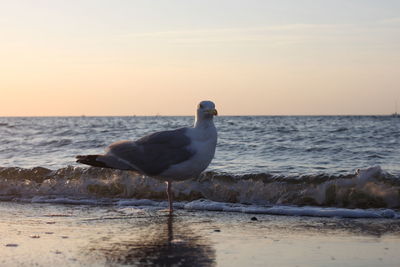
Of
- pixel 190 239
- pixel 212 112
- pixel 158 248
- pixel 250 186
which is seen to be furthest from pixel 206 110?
pixel 250 186

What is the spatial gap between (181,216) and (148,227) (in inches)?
38.6

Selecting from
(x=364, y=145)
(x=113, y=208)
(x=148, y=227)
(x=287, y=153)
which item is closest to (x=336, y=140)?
(x=364, y=145)

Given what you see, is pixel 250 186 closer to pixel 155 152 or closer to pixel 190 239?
pixel 155 152

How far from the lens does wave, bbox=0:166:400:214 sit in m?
9.46

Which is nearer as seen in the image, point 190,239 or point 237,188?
point 190,239

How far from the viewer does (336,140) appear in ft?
65.7

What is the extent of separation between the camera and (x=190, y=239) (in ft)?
20.7

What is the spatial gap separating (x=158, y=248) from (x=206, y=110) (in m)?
2.28

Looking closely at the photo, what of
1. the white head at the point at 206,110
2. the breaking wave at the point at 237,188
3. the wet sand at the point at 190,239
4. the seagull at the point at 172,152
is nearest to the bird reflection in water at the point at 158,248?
the wet sand at the point at 190,239

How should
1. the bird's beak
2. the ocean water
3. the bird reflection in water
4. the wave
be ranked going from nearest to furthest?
the bird reflection in water, the bird's beak, the ocean water, the wave

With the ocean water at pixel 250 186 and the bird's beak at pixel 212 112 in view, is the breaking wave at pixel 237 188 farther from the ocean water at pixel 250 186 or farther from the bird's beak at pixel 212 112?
the bird's beak at pixel 212 112

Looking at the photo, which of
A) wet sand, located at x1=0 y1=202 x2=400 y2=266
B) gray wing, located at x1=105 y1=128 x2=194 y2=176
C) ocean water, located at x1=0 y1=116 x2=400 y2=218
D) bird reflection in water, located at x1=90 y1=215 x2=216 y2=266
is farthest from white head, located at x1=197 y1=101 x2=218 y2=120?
ocean water, located at x1=0 y1=116 x2=400 y2=218

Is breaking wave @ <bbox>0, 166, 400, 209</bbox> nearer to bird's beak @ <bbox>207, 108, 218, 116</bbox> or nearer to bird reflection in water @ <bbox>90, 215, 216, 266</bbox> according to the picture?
bird's beak @ <bbox>207, 108, 218, 116</bbox>

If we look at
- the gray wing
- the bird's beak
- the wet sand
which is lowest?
the wet sand
